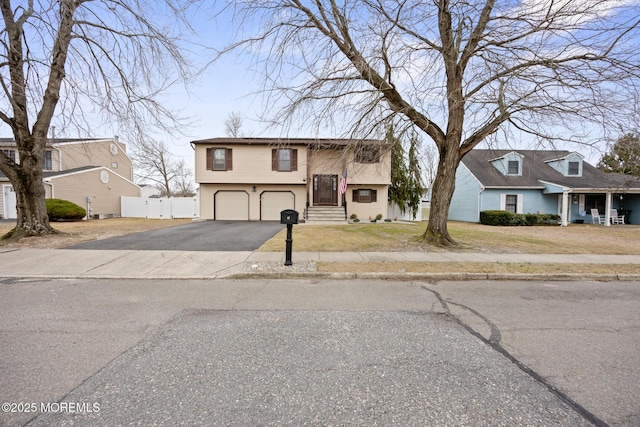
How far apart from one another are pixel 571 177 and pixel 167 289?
1100 inches

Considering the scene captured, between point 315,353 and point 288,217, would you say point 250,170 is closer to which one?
point 288,217

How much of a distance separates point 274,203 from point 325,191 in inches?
144

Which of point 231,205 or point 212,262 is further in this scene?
point 231,205

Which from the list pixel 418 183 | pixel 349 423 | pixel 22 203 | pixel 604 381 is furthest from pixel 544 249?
pixel 22 203

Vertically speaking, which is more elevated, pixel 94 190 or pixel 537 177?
pixel 537 177

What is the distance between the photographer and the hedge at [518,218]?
18438 millimetres

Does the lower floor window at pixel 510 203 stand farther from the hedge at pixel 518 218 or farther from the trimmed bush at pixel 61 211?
the trimmed bush at pixel 61 211

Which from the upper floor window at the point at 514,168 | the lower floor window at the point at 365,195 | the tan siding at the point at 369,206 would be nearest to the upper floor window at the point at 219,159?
the tan siding at the point at 369,206

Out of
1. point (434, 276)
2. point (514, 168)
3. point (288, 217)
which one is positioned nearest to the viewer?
point (434, 276)

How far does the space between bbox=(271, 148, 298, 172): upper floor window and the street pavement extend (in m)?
13.8

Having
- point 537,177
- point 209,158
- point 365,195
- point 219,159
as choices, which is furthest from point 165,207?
point 537,177

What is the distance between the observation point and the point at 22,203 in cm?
960

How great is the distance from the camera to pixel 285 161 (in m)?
18.5

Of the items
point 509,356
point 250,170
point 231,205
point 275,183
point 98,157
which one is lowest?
point 509,356
